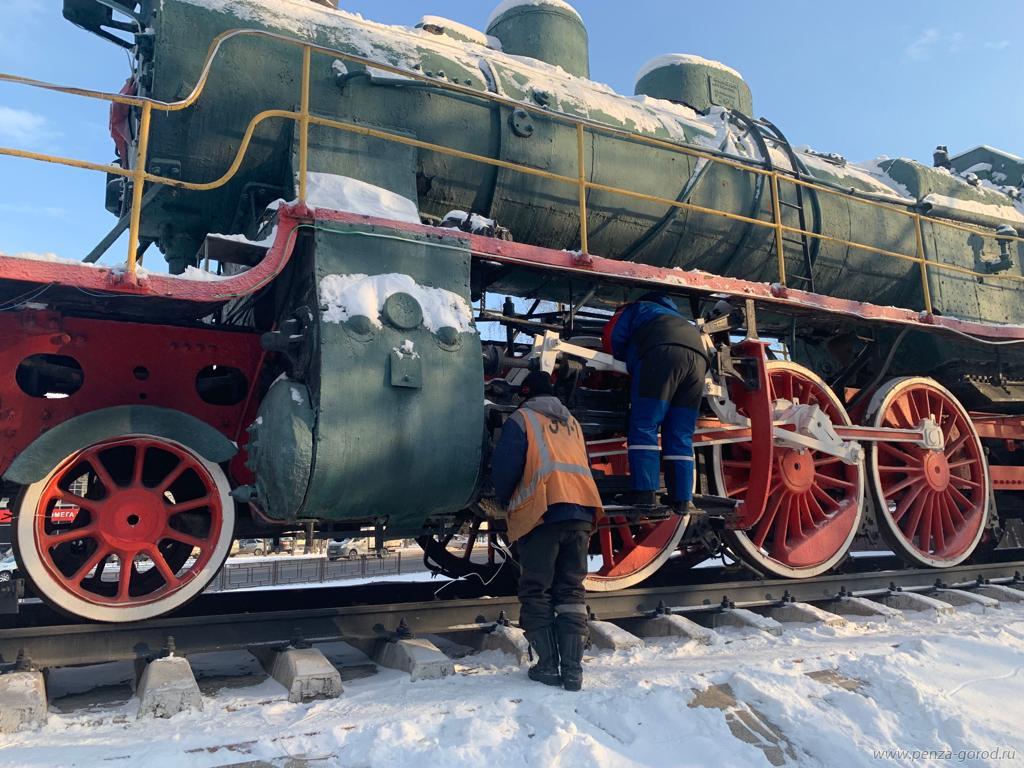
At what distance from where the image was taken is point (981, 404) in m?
6.69

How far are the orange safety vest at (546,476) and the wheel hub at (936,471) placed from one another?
3874 mm

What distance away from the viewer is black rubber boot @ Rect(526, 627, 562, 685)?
3088mm

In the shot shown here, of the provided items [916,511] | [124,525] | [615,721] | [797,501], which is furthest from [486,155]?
[916,511]

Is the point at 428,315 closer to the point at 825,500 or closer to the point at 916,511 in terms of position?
the point at 825,500

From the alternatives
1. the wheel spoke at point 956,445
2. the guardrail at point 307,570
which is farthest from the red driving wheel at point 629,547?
the guardrail at point 307,570

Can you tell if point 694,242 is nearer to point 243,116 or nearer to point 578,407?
point 578,407

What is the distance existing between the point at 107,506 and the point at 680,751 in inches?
106

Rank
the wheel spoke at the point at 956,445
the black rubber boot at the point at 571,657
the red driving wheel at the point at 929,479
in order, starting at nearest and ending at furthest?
1. the black rubber boot at the point at 571,657
2. the red driving wheel at the point at 929,479
3. the wheel spoke at the point at 956,445

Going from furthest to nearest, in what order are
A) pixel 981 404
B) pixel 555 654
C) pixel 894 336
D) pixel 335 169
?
pixel 981 404 < pixel 894 336 < pixel 335 169 < pixel 555 654

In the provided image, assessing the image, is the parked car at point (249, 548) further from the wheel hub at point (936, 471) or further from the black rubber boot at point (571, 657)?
the black rubber boot at point (571, 657)

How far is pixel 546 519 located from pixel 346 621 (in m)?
1.27

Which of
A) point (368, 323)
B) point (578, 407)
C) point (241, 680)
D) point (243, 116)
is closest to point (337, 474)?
point (368, 323)

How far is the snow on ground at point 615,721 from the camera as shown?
2275mm

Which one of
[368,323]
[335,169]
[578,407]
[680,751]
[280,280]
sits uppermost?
[335,169]
